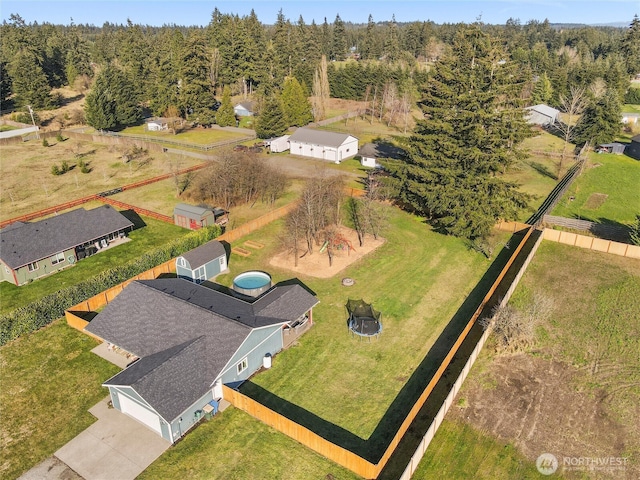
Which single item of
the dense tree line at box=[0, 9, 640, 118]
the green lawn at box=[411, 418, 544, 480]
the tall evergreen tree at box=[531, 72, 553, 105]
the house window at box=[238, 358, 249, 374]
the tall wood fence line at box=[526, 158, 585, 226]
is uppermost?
the dense tree line at box=[0, 9, 640, 118]

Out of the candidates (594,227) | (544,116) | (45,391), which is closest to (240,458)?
(45,391)

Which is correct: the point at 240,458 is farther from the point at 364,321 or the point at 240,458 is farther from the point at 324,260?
the point at 324,260

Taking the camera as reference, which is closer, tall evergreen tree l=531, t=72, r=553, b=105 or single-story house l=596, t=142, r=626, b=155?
single-story house l=596, t=142, r=626, b=155

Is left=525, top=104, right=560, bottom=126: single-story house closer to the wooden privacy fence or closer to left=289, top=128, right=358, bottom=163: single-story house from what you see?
left=289, top=128, right=358, bottom=163: single-story house

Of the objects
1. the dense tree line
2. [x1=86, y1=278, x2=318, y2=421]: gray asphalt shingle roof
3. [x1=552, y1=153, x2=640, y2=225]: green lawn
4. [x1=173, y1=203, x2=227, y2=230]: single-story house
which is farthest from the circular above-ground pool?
the dense tree line

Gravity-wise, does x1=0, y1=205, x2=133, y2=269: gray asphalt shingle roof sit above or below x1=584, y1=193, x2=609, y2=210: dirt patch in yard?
above

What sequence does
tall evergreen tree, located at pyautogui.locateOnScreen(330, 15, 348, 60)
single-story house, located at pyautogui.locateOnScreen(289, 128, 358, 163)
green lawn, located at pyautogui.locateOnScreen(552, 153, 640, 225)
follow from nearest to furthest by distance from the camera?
1. green lawn, located at pyautogui.locateOnScreen(552, 153, 640, 225)
2. single-story house, located at pyautogui.locateOnScreen(289, 128, 358, 163)
3. tall evergreen tree, located at pyautogui.locateOnScreen(330, 15, 348, 60)
